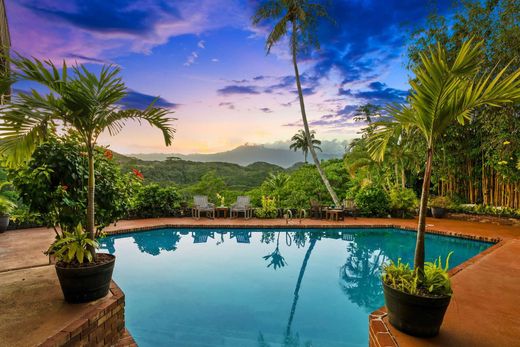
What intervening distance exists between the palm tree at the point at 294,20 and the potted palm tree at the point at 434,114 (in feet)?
29.9

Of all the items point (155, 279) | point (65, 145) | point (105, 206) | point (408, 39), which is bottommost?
point (155, 279)

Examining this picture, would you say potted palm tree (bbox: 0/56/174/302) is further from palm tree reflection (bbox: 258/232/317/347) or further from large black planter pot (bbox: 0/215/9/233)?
large black planter pot (bbox: 0/215/9/233)

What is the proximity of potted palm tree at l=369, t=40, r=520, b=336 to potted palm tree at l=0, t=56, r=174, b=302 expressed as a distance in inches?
116

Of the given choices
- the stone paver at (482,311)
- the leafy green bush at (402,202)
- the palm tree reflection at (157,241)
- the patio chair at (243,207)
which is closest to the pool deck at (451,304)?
the stone paver at (482,311)

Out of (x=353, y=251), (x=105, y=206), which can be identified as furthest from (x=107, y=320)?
(x=353, y=251)

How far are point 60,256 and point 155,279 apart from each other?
2.44 m

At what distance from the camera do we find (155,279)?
17.5 ft

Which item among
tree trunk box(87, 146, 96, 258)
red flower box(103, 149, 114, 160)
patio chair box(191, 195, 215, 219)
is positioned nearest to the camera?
tree trunk box(87, 146, 96, 258)

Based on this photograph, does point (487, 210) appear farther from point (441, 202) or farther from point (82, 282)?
point (82, 282)

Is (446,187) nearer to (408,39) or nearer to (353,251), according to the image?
(408,39)

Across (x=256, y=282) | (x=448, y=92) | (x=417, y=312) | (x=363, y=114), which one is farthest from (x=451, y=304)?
(x=363, y=114)

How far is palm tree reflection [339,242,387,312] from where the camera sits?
464 centimetres

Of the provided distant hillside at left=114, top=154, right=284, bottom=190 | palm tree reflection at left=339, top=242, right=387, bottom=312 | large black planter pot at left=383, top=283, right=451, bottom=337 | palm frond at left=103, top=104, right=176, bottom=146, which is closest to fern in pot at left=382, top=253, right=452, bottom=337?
large black planter pot at left=383, top=283, right=451, bottom=337

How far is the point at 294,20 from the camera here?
465 inches
